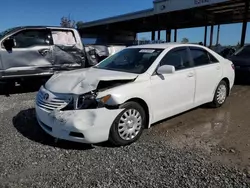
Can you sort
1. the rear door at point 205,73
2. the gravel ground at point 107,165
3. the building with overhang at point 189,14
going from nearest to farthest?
the gravel ground at point 107,165 → the rear door at point 205,73 → the building with overhang at point 189,14

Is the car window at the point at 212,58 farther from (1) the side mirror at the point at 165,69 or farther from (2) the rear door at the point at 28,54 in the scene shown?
(2) the rear door at the point at 28,54

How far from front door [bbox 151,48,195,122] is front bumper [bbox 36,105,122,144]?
890mm

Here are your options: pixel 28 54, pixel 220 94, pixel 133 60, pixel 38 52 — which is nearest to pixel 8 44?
pixel 28 54

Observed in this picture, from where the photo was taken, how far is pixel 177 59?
477 cm

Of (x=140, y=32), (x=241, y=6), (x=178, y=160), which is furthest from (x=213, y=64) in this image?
(x=140, y=32)

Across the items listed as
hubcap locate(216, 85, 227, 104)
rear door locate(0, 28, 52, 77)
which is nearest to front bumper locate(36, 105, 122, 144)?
hubcap locate(216, 85, 227, 104)

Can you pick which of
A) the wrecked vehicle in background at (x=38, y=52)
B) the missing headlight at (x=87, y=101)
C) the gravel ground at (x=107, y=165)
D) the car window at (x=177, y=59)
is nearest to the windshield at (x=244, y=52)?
the car window at (x=177, y=59)

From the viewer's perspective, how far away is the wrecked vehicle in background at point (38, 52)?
679 centimetres

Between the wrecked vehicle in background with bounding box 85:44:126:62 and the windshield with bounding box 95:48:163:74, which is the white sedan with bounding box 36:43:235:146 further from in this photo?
the wrecked vehicle in background with bounding box 85:44:126:62

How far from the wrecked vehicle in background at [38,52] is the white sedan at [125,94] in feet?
9.28

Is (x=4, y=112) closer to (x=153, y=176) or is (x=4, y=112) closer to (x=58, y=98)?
(x=58, y=98)

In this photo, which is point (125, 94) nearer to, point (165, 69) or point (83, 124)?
point (83, 124)

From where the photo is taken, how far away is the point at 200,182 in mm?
2822

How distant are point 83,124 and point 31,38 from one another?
4.80m
